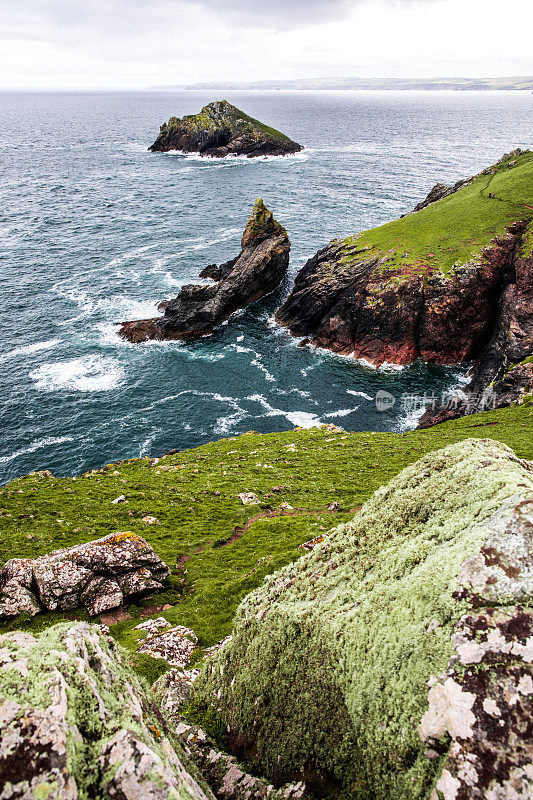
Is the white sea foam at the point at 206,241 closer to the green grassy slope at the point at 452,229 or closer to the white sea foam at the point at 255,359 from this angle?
the green grassy slope at the point at 452,229

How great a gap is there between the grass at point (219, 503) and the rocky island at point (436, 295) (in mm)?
21637

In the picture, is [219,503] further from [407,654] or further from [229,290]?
[229,290]

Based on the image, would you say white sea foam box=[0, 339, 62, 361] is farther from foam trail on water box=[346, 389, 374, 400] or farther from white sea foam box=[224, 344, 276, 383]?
foam trail on water box=[346, 389, 374, 400]

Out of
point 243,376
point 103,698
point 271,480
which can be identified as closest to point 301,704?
point 103,698

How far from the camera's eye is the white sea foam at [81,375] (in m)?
63.4

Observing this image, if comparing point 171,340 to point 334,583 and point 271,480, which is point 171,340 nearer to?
point 271,480

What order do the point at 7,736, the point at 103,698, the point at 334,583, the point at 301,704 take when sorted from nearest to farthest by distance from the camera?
the point at 7,736
the point at 103,698
the point at 301,704
the point at 334,583

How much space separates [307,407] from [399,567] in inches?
1922

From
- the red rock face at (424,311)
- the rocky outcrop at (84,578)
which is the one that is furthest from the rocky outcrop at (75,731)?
the red rock face at (424,311)

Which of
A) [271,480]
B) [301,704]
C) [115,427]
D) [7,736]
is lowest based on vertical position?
[115,427]

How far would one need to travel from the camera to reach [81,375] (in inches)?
2594

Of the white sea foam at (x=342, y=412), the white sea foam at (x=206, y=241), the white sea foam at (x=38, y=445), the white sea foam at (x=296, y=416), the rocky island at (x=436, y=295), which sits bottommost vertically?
the white sea foam at (x=38, y=445)

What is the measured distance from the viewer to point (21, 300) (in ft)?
278

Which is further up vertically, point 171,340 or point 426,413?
point 171,340
